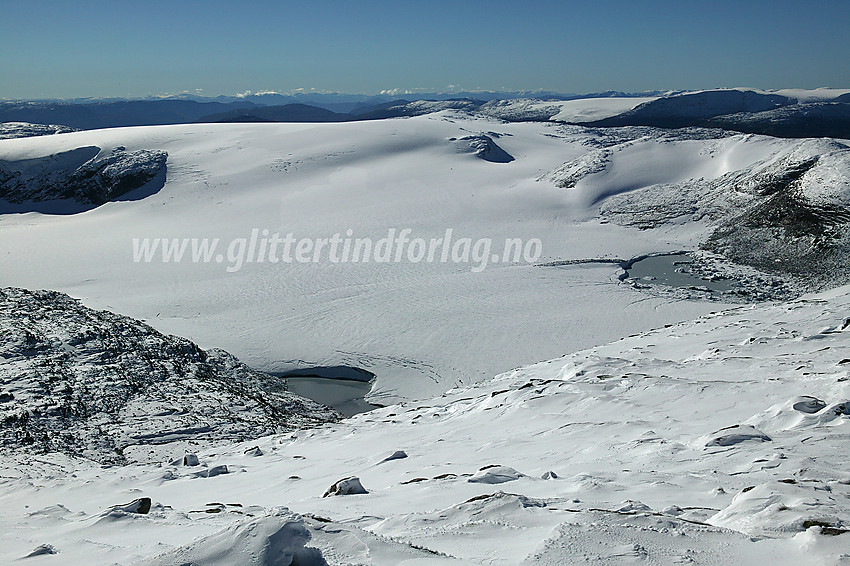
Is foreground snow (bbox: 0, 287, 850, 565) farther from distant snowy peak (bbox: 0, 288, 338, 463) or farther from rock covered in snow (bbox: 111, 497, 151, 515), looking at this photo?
distant snowy peak (bbox: 0, 288, 338, 463)

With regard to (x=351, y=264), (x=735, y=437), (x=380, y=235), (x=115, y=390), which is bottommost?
(x=115, y=390)

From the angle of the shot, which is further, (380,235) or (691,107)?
(691,107)

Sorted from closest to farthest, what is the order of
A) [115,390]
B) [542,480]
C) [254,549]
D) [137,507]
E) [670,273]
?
1. [254,549]
2. [137,507]
3. [542,480]
4. [115,390]
5. [670,273]

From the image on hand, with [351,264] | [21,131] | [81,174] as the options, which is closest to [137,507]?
[351,264]

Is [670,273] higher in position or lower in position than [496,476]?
lower

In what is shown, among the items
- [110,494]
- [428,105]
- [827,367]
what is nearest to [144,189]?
[110,494]

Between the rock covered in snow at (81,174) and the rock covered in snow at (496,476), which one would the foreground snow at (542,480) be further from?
the rock covered in snow at (81,174)

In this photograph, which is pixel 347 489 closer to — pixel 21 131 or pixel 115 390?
pixel 115 390
